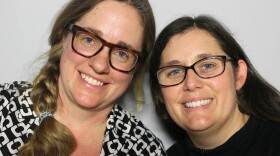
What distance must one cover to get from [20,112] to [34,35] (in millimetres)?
702

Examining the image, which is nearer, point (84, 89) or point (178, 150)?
point (84, 89)

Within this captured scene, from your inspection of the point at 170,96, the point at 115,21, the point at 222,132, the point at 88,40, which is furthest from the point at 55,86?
the point at 222,132

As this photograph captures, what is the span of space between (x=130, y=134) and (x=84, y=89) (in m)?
0.40

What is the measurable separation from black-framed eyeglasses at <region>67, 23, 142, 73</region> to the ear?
0.60 m

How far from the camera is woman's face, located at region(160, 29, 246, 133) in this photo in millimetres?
1711

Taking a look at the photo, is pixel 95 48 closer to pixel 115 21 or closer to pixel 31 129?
pixel 115 21

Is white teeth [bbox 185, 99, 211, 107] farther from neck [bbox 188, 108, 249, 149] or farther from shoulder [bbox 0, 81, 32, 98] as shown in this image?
shoulder [bbox 0, 81, 32, 98]

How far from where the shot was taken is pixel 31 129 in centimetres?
169

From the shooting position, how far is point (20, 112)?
171cm

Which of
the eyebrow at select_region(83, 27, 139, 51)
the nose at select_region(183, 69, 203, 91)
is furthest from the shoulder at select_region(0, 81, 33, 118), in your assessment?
the nose at select_region(183, 69, 203, 91)

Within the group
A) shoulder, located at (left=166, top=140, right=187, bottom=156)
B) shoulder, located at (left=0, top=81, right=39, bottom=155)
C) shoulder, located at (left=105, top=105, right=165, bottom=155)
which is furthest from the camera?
shoulder, located at (left=166, top=140, right=187, bottom=156)

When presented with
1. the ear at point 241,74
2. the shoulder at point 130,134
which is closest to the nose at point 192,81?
the ear at point 241,74

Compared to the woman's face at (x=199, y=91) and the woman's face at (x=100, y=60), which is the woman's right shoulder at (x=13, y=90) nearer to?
the woman's face at (x=100, y=60)

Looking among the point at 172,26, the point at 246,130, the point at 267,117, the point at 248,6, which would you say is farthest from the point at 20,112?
the point at 248,6
